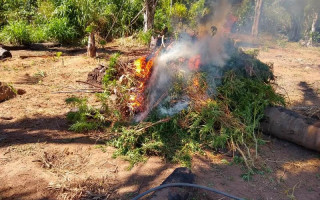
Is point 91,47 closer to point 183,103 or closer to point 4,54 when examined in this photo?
point 4,54

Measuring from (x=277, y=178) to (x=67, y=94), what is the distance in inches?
178

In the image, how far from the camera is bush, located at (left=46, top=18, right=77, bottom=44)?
413 inches

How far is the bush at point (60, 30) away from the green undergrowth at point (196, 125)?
257 inches

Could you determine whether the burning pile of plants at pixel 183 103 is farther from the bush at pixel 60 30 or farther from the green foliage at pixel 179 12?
the green foliage at pixel 179 12

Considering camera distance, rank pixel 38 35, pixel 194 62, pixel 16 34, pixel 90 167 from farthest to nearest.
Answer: pixel 38 35, pixel 16 34, pixel 194 62, pixel 90 167

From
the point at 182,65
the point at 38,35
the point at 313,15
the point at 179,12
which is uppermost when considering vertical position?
the point at 313,15

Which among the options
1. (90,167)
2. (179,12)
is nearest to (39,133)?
(90,167)

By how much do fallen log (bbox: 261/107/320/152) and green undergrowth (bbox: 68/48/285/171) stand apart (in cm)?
18

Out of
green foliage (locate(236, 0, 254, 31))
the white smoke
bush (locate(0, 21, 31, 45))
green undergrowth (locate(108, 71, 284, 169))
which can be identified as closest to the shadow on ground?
green undergrowth (locate(108, 71, 284, 169))

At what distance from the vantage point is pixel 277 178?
359 centimetres

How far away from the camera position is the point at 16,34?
9.88 m

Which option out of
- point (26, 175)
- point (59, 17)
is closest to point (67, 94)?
point (26, 175)

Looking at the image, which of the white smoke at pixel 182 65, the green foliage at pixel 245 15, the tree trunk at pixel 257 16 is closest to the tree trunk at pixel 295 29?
the green foliage at pixel 245 15

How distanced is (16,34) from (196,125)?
27.9ft
